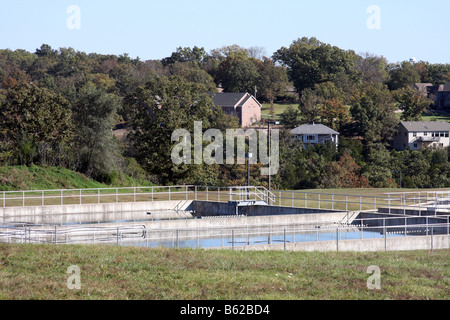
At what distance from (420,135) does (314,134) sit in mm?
20152

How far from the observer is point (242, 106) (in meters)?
111

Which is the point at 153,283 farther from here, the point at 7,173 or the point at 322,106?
the point at 322,106

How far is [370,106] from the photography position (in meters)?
99.6

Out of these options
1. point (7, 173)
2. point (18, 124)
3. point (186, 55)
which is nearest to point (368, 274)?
point (7, 173)

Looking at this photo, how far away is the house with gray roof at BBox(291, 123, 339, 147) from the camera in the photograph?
97.3 m

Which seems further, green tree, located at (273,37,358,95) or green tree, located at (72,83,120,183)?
green tree, located at (273,37,358,95)

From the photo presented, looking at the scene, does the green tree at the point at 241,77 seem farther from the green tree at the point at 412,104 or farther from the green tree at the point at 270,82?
the green tree at the point at 412,104

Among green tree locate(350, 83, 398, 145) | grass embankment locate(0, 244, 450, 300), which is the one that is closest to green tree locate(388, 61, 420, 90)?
green tree locate(350, 83, 398, 145)

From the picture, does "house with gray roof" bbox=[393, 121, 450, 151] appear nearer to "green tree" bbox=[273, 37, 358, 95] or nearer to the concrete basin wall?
"green tree" bbox=[273, 37, 358, 95]

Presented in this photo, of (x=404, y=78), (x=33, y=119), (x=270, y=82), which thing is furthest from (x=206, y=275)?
(x=404, y=78)

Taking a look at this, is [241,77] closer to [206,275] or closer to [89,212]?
[89,212]

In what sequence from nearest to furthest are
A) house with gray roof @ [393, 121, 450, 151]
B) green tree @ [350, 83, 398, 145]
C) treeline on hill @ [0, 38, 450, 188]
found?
1. treeline on hill @ [0, 38, 450, 188]
2. green tree @ [350, 83, 398, 145]
3. house with gray roof @ [393, 121, 450, 151]

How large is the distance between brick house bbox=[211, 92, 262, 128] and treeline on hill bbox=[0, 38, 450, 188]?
202 inches
